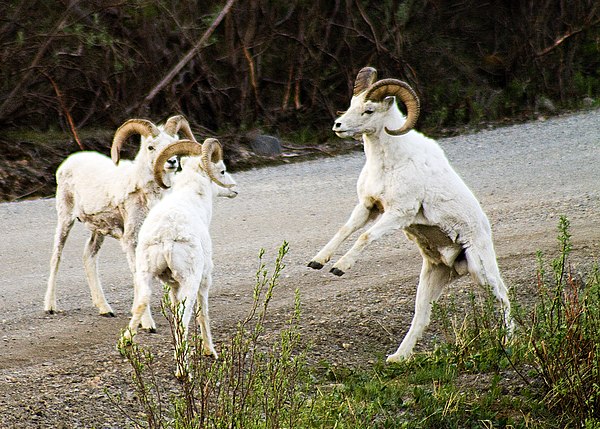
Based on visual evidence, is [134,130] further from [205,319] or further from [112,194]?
[205,319]

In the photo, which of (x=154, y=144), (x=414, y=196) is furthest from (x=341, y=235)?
(x=154, y=144)

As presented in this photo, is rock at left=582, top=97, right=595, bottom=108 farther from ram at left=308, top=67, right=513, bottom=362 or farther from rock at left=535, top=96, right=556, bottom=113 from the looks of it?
ram at left=308, top=67, right=513, bottom=362

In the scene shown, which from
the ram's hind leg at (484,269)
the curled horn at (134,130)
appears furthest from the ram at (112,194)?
the ram's hind leg at (484,269)

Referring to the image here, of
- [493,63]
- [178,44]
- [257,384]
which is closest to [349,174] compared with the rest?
[178,44]

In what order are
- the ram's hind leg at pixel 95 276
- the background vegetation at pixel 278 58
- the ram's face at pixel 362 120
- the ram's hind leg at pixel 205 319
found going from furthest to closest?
the background vegetation at pixel 278 58 < the ram's hind leg at pixel 95 276 < the ram's face at pixel 362 120 < the ram's hind leg at pixel 205 319

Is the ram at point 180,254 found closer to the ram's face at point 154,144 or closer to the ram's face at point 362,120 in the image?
the ram's face at point 154,144

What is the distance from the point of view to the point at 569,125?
21.2 meters

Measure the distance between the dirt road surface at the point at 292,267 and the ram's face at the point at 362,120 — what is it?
1.92 meters

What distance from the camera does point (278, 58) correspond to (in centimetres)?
2200

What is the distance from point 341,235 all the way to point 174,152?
203cm

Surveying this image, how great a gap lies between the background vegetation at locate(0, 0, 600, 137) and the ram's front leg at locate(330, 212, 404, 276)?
35.8 feet

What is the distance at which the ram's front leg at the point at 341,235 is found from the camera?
8359mm

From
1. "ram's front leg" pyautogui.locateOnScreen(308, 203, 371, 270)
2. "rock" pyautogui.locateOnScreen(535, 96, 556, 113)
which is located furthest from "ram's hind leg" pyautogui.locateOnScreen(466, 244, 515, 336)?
"rock" pyautogui.locateOnScreen(535, 96, 556, 113)

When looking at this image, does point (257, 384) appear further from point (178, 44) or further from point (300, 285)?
point (178, 44)
